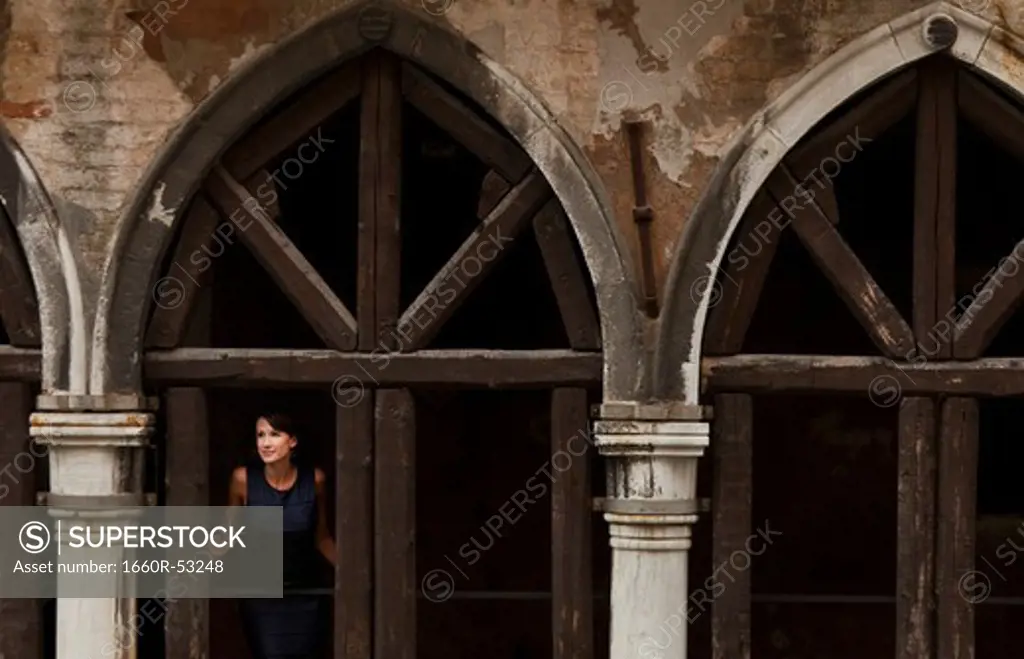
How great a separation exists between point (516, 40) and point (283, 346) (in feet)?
9.96

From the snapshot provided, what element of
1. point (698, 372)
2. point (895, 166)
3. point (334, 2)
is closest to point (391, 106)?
point (334, 2)

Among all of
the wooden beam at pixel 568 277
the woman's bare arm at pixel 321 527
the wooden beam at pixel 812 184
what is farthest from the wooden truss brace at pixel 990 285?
the woman's bare arm at pixel 321 527

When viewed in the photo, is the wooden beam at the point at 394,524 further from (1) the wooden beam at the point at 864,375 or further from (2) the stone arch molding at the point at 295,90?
(1) the wooden beam at the point at 864,375

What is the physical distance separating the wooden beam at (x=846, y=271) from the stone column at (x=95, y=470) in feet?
8.35

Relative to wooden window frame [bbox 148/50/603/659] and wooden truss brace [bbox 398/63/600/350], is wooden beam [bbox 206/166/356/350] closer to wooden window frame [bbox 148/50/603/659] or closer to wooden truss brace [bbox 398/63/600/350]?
wooden window frame [bbox 148/50/603/659]

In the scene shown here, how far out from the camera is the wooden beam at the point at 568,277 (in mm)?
6648

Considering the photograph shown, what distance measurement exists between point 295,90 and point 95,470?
161cm

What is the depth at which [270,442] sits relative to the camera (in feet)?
22.8

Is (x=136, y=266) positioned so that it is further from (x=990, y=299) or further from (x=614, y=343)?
(x=990, y=299)

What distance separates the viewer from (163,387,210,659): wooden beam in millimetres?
6684

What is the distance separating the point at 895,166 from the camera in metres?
8.98

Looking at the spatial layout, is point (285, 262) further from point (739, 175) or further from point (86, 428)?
point (739, 175)

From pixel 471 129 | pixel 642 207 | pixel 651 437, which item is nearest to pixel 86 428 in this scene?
pixel 471 129

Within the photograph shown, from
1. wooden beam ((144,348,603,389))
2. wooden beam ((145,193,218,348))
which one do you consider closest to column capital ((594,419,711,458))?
wooden beam ((144,348,603,389))
